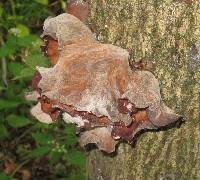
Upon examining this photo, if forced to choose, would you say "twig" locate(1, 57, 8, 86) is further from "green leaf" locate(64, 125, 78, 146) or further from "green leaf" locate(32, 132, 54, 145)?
"green leaf" locate(64, 125, 78, 146)

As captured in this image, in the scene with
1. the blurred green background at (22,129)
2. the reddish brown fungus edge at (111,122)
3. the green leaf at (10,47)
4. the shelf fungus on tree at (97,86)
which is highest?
the shelf fungus on tree at (97,86)

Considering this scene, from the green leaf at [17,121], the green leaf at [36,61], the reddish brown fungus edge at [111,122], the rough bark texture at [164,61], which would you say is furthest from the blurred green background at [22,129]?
the reddish brown fungus edge at [111,122]

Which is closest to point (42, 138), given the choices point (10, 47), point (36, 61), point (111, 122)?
point (10, 47)

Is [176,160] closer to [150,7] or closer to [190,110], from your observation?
[190,110]

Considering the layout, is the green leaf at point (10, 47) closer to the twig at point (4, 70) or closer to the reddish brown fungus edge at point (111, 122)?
the twig at point (4, 70)

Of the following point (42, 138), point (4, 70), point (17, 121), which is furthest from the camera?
point (4, 70)

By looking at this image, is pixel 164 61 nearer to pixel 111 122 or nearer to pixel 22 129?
pixel 111 122
